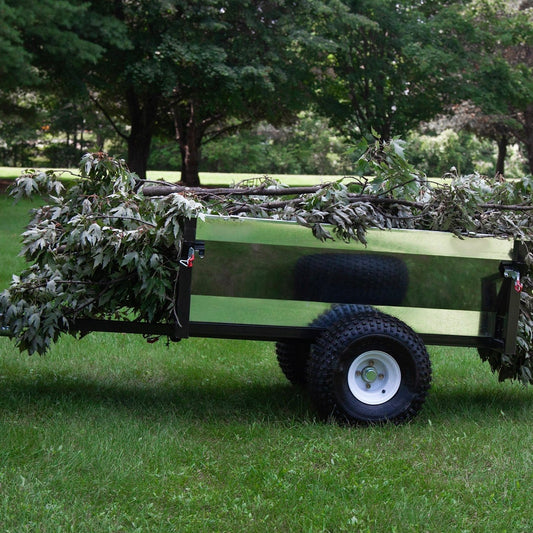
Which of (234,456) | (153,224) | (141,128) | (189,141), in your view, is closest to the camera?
(234,456)

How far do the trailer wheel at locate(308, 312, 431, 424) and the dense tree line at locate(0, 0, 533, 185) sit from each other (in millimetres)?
13255

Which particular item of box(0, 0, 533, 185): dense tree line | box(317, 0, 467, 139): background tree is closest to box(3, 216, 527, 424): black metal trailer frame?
box(0, 0, 533, 185): dense tree line

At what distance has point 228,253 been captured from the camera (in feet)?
14.5

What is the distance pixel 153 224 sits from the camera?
4438 millimetres

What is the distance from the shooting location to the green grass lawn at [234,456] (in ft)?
11.0

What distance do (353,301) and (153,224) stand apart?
1.24 metres

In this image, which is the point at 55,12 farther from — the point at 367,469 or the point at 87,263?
the point at 367,469

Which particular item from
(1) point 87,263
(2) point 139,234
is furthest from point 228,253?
(1) point 87,263

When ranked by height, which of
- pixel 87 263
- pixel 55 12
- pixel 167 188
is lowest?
pixel 87 263

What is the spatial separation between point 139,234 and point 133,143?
66.6ft

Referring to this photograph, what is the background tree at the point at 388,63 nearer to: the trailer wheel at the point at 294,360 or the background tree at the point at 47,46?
the background tree at the point at 47,46

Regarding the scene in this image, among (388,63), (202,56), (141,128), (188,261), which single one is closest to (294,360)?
(188,261)

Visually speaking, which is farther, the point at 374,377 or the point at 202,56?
the point at 202,56

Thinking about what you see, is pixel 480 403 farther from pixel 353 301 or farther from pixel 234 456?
pixel 234 456
